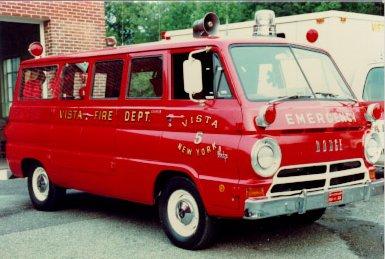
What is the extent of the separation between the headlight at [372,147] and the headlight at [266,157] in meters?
1.24

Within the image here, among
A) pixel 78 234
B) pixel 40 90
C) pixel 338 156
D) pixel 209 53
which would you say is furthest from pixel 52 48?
pixel 338 156

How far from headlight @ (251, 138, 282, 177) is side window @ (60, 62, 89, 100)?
291 centimetres

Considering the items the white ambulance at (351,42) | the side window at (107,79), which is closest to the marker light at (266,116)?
the side window at (107,79)

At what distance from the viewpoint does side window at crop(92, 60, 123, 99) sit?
6.54m

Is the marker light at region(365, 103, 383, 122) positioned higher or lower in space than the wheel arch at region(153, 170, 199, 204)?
higher

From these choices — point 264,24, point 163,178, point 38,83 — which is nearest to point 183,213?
point 163,178

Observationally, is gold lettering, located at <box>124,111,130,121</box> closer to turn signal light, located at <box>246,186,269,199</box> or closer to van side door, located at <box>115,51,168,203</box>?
van side door, located at <box>115,51,168,203</box>

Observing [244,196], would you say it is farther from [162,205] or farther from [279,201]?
[162,205]

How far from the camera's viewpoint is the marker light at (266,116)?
5020 mm

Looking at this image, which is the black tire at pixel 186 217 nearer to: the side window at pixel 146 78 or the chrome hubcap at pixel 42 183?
the side window at pixel 146 78

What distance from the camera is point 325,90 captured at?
19.6 ft

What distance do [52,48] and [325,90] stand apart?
761 cm

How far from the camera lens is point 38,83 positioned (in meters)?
8.04

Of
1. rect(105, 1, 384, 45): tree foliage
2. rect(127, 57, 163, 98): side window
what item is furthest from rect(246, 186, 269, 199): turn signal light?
rect(105, 1, 384, 45): tree foliage
